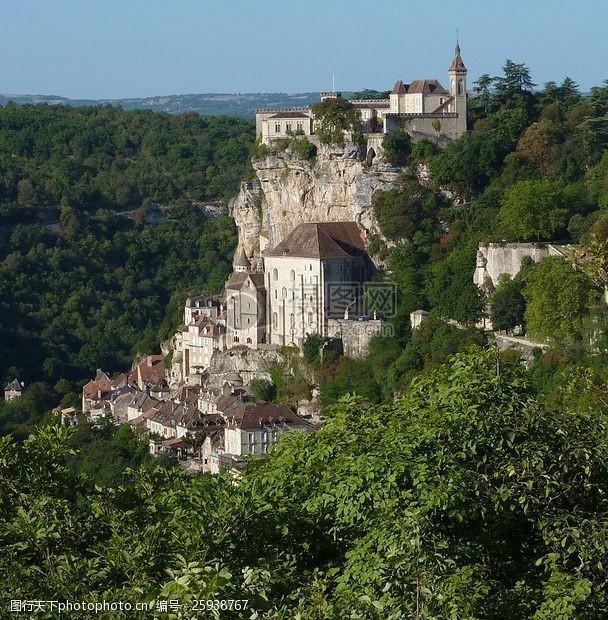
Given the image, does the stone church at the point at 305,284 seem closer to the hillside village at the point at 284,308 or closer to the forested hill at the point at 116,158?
the hillside village at the point at 284,308

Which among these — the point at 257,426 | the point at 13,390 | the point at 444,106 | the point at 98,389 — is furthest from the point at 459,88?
the point at 13,390

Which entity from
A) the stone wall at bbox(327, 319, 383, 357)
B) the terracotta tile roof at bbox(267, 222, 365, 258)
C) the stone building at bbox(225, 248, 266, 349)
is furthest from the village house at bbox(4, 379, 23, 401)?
the stone wall at bbox(327, 319, 383, 357)

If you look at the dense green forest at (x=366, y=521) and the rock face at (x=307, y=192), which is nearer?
the dense green forest at (x=366, y=521)

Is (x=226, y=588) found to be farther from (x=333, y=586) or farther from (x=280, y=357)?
(x=280, y=357)

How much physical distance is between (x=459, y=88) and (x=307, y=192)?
658cm

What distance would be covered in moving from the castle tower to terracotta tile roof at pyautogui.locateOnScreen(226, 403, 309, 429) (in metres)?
12.2

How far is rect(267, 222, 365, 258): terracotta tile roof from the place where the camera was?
1922 inches

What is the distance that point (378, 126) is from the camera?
53.0m

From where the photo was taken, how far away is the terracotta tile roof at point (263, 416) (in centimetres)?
4612

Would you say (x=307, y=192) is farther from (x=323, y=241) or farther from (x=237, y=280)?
(x=323, y=241)

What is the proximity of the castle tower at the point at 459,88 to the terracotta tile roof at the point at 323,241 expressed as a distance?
210 inches

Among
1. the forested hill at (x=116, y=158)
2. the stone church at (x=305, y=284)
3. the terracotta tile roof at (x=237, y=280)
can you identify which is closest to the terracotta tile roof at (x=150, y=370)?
the terracotta tile roof at (x=237, y=280)

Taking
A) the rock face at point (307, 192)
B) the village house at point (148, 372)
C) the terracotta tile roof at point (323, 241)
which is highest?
the rock face at point (307, 192)

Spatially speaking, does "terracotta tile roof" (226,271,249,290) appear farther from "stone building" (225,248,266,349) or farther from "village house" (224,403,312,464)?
"village house" (224,403,312,464)
